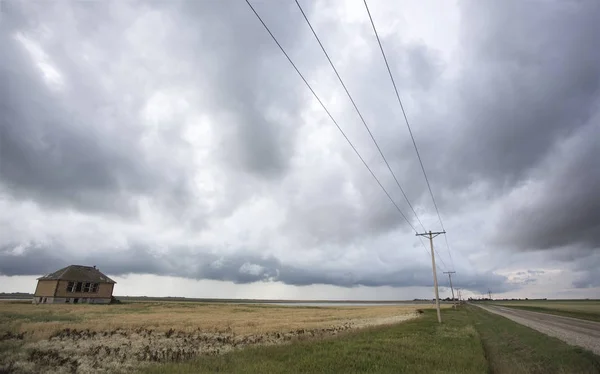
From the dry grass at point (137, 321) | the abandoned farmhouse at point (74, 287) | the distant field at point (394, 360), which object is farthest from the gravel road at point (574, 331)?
the abandoned farmhouse at point (74, 287)

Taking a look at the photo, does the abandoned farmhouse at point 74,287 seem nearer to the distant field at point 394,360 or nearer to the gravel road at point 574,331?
the distant field at point 394,360

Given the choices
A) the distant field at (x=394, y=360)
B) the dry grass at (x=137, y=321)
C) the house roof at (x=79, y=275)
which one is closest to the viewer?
the distant field at (x=394, y=360)

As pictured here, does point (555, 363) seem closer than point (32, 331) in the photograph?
Yes

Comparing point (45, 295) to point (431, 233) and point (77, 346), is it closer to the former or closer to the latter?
point (77, 346)

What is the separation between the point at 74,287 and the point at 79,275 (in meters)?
3.64

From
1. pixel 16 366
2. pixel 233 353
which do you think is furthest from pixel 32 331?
pixel 233 353

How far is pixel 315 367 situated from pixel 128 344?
16008 millimetres

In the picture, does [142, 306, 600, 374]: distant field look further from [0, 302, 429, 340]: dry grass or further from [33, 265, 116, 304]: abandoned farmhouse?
[33, 265, 116, 304]: abandoned farmhouse

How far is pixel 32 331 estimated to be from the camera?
2956 cm

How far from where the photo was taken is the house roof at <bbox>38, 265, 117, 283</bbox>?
84438 millimetres

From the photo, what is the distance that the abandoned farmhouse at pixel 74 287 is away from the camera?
82.0 metres

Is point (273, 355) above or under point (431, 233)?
under

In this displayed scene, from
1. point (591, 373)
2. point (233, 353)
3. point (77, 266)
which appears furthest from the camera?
point (77, 266)

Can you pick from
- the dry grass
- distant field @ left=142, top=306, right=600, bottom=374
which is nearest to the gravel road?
distant field @ left=142, top=306, right=600, bottom=374
